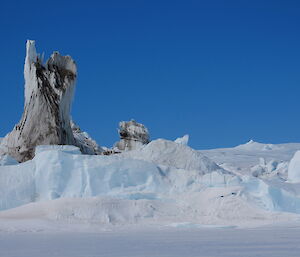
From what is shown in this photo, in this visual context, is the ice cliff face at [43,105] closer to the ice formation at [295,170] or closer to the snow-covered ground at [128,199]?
the snow-covered ground at [128,199]

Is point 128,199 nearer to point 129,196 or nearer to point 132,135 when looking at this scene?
point 129,196

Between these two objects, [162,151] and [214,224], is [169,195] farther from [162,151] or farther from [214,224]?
[162,151]

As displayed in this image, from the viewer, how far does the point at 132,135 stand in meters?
25.5

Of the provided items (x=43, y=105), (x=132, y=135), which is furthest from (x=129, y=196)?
(x=132, y=135)

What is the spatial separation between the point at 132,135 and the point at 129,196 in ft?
48.4

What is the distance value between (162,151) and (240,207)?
4390mm

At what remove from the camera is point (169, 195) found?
1131cm

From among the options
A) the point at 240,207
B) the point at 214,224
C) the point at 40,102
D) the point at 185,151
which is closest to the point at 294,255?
the point at 214,224

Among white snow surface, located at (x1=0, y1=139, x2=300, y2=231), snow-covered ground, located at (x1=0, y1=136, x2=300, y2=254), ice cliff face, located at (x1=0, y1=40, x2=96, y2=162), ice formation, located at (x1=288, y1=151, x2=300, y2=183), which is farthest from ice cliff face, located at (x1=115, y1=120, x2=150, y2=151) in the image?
white snow surface, located at (x1=0, y1=139, x2=300, y2=231)

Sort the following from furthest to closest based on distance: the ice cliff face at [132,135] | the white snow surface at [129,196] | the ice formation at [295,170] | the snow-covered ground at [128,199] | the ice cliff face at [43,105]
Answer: the ice cliff face at [132,135]
the ice formation at [295,170]
the ice cliff face at [43,105]
the white snow surface at [129,196]
the snow-covered ground at [128,199]

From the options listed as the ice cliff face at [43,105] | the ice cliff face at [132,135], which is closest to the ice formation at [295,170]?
the ice cliff face at [132,135]

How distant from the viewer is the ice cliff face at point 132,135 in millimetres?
25391

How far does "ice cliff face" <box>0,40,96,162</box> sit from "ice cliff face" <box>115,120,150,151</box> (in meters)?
8.20

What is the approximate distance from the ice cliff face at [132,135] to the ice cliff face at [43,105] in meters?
8.20
